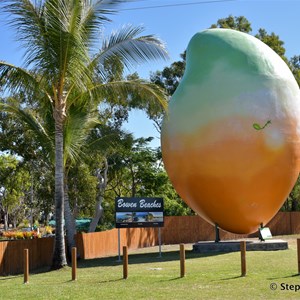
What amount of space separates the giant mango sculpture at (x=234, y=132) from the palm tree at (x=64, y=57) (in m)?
2.80

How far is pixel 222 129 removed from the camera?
58.1ft

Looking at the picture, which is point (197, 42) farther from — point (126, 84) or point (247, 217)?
point (247, 217)

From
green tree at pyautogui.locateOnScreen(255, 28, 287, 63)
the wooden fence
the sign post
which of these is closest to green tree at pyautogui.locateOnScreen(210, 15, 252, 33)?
green tree at pyautogui.locateOnScreen(255, 28, 287, 63)

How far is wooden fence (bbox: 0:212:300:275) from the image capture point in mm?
16359

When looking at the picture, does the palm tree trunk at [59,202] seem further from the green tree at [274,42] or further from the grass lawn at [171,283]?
the green tree at [274,42]

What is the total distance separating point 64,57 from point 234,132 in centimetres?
622

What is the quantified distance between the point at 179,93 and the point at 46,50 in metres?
5.98

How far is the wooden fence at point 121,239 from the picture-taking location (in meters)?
16.4

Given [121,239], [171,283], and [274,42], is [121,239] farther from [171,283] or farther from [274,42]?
[274,42]

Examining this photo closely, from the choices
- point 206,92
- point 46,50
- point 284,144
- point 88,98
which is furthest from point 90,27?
point 284,144

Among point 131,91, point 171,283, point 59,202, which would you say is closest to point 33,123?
point 59,202

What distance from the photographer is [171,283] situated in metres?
11.1

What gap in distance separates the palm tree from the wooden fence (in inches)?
55.7

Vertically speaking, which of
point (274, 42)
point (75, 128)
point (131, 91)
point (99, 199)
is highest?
point (274, 42)
